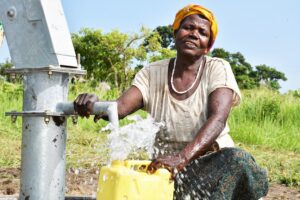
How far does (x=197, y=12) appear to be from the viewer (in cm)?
321

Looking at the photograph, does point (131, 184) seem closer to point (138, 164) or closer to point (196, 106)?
point (138, 164)

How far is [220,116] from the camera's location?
3.00 meters

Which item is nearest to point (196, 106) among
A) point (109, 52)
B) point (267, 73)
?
point (109, 52)

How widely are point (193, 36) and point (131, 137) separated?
0.66 m

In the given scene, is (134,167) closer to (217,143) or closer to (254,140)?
(217,143)

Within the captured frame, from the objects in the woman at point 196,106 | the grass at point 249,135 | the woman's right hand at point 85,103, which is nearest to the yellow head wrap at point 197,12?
the woman at point 196,106

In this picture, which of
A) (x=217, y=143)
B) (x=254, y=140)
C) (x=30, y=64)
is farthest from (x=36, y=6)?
(x=254, y=140)

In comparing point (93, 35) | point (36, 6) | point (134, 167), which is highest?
point (93, 35)

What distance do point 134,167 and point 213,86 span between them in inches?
35.3

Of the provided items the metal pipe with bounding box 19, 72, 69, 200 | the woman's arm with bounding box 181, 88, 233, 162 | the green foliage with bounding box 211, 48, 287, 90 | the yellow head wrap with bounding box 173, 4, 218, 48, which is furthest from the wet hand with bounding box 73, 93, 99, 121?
the green foliage with bounding box 211, 48, 287, 90

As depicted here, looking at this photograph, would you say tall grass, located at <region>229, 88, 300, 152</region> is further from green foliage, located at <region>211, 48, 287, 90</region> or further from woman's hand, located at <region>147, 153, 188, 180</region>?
green foliage, located at <region>211, 48, 287, 90</region>

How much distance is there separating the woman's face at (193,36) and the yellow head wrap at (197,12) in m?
0.02

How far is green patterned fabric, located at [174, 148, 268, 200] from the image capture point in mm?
3084

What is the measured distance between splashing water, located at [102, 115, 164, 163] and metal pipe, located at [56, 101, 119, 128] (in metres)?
0.06
